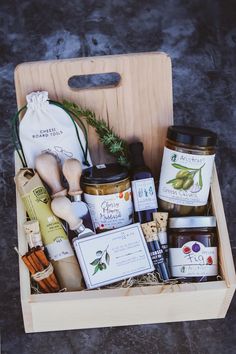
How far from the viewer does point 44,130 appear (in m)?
1.13

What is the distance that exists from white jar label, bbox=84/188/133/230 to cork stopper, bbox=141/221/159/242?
48mm

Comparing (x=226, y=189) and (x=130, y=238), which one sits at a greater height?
(x=130, y=238)

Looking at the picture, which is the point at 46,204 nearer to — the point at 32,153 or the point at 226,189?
the point at 32,153

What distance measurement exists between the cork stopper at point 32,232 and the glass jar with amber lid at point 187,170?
9.5 inches

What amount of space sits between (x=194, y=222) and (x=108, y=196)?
0.53 feet

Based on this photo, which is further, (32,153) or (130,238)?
(32,153)

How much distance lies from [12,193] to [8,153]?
0.12 meters

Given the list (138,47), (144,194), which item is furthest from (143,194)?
(138,47)

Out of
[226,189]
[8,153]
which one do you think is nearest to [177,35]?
[226,189]

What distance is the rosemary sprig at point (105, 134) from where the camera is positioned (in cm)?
112

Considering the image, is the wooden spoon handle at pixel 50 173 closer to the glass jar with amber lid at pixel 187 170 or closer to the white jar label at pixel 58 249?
the white jar label at pixel 58 249

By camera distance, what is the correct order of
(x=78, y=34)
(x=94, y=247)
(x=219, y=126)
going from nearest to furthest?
1. (x=94, y=247)
2. (x=219, y=126)
3. (x=78, y=34)

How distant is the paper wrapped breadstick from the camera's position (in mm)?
A: 1025

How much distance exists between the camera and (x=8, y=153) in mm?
1559
